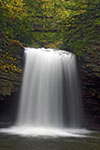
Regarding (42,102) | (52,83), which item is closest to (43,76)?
(52,83)

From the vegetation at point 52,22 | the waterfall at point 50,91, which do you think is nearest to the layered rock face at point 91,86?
the waterfall at point 50,91

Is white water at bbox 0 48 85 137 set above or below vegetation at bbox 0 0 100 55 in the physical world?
below

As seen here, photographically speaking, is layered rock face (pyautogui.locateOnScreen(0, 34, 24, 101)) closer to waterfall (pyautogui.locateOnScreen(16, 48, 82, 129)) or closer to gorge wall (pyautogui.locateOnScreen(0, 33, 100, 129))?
gorge wall (pyautogui.locateOnScreen(0, 33, 100, 129))

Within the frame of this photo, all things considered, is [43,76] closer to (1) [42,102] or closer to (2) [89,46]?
(1) [42,102]

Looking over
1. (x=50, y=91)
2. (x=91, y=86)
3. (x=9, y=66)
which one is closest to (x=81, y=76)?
(x=91, y=86)

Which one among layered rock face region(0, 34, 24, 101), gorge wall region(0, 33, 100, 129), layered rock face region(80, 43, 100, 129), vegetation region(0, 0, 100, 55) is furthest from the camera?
vegetation region(0, 0, 100, 55)

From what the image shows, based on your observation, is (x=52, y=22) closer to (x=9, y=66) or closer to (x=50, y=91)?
(x=50, y=91)

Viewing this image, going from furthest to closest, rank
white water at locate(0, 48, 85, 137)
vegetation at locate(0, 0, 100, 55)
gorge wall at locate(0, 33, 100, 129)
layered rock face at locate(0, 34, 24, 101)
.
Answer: vegetation at locate(0, 0, 100, 55), white water at locate(0, 48, 85, 137), gorge wall at locate(0, 33, 100, 129), layered rock face at locate(0, 34, 24, 101)

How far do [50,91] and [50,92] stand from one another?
0.07 metres

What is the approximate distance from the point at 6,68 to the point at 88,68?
4.81 meters

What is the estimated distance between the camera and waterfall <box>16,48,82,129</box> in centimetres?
907

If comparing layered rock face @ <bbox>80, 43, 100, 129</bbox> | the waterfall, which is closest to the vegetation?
layered rock face @ <bbox>80, 43, 100, 129</bbox>

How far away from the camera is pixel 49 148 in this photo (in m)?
4.18

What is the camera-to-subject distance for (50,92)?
978 centimetres
